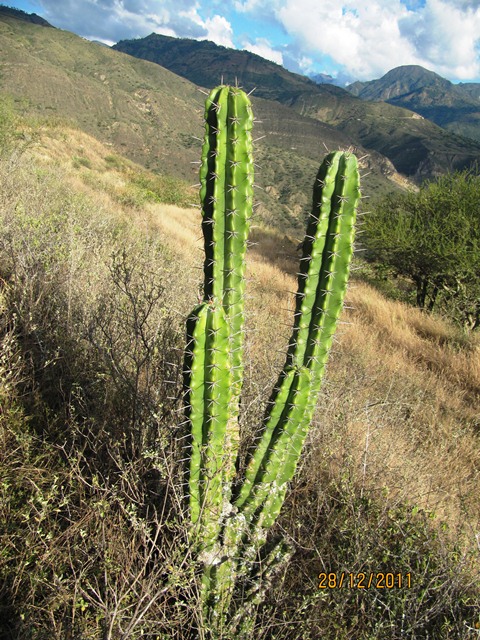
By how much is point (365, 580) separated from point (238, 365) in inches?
47.0

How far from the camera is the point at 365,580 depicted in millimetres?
1923

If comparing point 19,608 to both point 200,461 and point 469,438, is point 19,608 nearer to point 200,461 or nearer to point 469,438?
point 200,461

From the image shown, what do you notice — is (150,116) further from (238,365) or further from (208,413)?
(208,413)

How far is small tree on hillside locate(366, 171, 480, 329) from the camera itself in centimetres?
888

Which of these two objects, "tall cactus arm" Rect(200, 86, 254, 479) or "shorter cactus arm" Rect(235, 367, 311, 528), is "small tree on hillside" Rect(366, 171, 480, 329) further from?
"tall cactus arm" Rect(200, 86, 254, 479)

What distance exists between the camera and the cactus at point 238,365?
1807 mm

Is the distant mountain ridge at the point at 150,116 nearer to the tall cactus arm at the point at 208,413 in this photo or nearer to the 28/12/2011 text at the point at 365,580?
the tall cactus arm at the point at 208,413

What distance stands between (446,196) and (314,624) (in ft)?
36.5

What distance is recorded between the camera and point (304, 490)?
2463 mm

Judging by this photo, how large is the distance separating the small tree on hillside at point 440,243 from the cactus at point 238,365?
704 centimetres

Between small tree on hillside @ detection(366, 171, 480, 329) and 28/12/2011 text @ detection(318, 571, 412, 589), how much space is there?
6998 millimetres

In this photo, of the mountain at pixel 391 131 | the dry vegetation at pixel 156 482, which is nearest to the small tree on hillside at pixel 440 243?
the dry vegetation at pixel 156 482

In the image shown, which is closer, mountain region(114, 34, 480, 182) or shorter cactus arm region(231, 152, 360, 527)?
shorter cactus arm region(231, 152, 360, 527)

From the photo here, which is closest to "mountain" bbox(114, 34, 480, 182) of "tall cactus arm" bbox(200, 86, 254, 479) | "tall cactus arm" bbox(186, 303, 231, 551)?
"tall cactus arm" bbox(200, 86, 254, 479)
